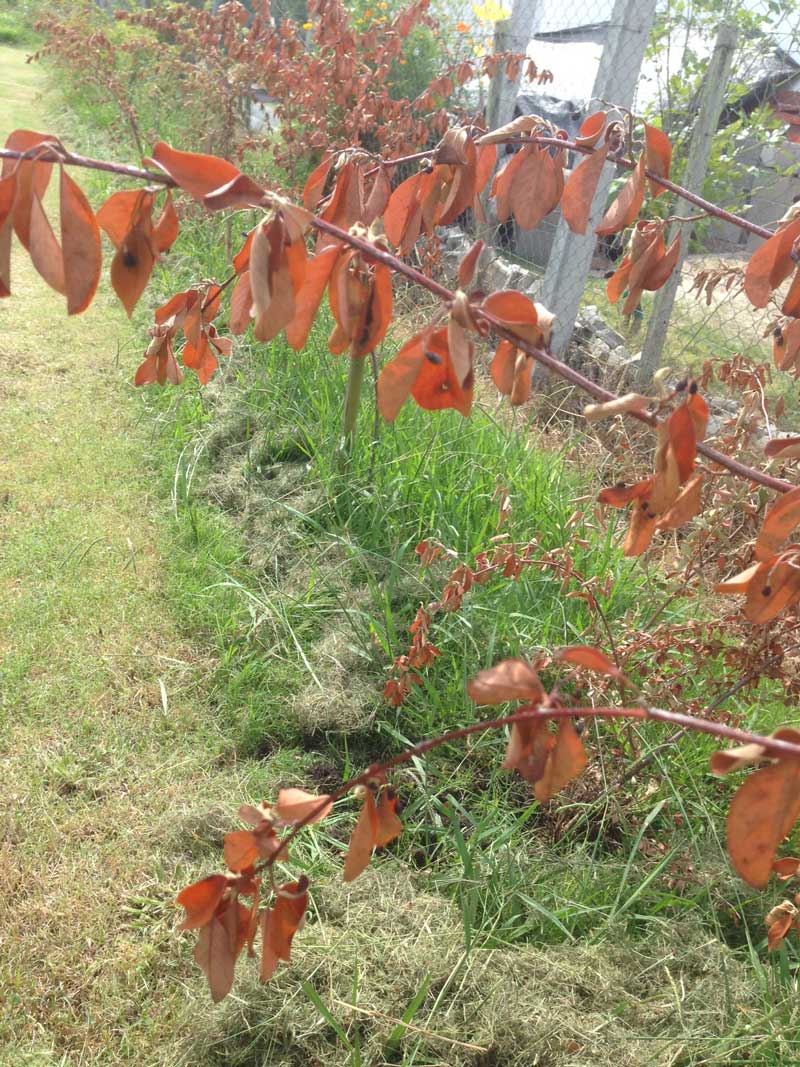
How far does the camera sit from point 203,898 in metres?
0.84

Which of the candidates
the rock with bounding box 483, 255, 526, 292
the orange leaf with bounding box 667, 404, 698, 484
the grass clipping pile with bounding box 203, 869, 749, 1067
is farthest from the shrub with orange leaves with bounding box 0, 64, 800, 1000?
the rock with bounding box 483, 255, 526, 292

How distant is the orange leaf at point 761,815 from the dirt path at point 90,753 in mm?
1238

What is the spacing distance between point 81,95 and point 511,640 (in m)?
9.94

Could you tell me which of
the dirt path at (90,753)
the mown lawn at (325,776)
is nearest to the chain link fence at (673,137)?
the mown lawn at (325,776)

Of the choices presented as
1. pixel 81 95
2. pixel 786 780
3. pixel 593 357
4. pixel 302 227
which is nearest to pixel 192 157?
pixel 302 227

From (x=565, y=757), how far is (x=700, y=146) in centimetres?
422

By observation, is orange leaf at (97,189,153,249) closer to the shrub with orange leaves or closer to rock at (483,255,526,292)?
the shrub with orange leaves

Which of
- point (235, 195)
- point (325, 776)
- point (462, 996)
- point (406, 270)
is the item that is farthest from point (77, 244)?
point (325, 776)

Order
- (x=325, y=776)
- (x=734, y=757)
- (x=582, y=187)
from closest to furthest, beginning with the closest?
(x=734, y=757) → (x=582, y=187) → (x=325, y=776)

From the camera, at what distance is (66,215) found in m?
0.72

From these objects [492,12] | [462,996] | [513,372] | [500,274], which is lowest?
[462,996]

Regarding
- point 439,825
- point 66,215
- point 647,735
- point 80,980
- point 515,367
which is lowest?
point 80,980

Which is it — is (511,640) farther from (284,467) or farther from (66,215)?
(66,215)

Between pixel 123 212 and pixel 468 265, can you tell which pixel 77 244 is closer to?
pixel 123 212
